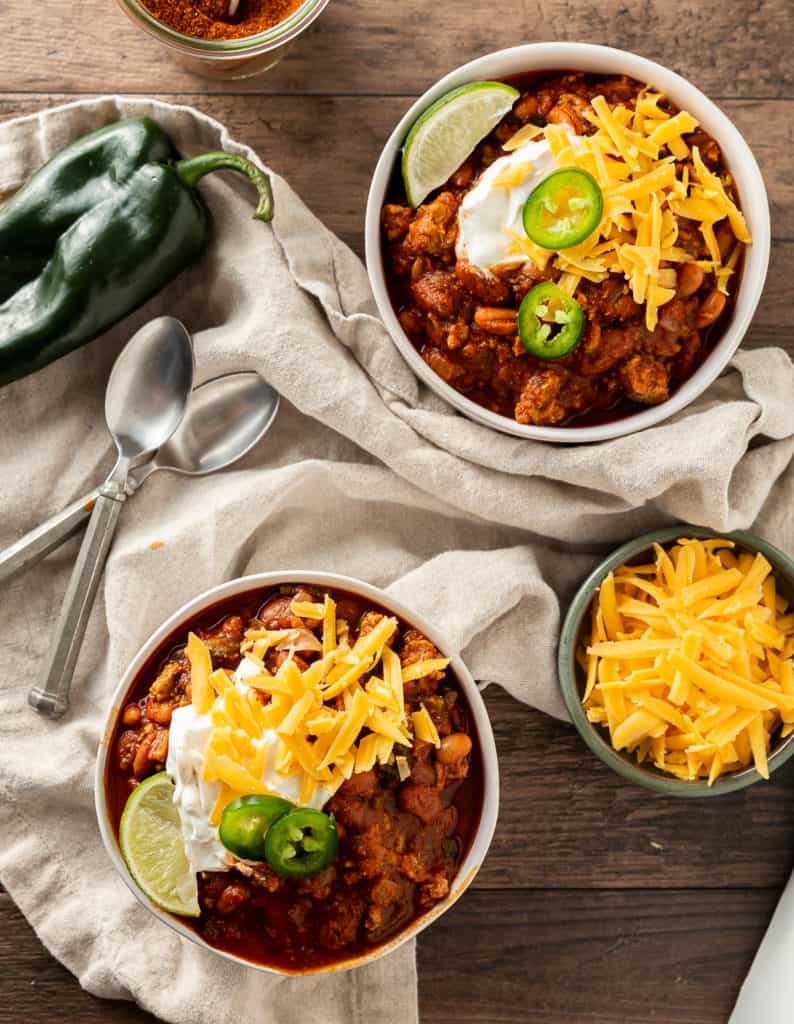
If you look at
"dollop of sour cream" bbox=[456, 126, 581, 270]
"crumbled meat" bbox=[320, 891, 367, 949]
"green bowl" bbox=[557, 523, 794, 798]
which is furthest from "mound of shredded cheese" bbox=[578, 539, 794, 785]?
"dollop of sour cream" bbox=[456, 126, 581, 270]

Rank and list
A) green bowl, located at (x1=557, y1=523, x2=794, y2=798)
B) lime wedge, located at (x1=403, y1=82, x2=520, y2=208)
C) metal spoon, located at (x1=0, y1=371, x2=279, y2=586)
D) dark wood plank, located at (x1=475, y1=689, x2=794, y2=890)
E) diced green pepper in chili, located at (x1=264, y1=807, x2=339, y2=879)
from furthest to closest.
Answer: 1. dark wood plank, located at (x1=475, y1=689, x2=794, y2=890)
2. metal spoon, located at (x1=0, y1=371, x2=279, y2=586)
3. green bowl, located at (x1=557, y1=523, x2=794, y2=798)
4. lime wedge, located at (x1=403, y1=82, x2=520, y2=208)
5. diced green pepper in chili, located at (x1=264, y1=807, x2=339, y2=879)

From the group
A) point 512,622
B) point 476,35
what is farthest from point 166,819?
point 476,35

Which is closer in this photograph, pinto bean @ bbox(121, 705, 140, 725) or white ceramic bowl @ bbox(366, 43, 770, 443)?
pinto bean @ bbox(121, 705, 140, 725)

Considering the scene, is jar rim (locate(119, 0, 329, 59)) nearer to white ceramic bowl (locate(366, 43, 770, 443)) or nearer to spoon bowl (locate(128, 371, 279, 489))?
white ceramic bowl (locate(366, 43, 770, 443))

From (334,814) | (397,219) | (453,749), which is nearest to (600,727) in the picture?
(453,749)

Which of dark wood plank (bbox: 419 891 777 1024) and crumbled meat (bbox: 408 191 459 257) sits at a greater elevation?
crumbled meat (bbox: 408 191 459 257)

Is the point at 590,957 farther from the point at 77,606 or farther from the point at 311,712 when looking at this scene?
the point at 77,606

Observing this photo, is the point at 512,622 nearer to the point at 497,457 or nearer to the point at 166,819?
the point at 497,457

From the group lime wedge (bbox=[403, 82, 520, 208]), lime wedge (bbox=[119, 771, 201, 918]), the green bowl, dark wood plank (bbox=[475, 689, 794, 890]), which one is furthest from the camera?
dark wood plank (bbox=[475, 689, 794, 890])

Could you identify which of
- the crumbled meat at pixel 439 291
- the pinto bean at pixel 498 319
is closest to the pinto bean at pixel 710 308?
the pinto bean at pixel 498 319
